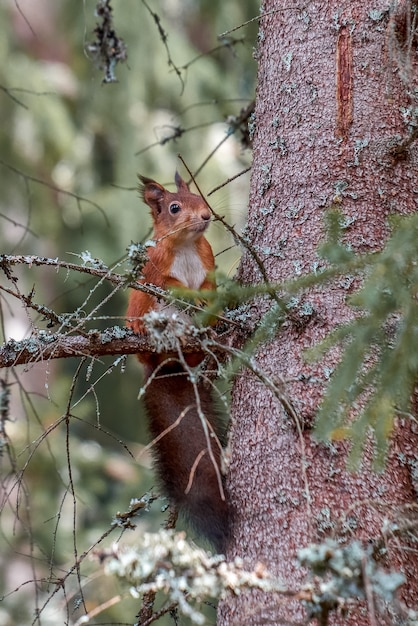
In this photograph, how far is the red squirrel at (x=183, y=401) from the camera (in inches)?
92.0

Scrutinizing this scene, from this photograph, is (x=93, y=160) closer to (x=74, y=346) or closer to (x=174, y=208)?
(x=174, y=208)

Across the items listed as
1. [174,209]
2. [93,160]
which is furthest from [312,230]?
[93,160]

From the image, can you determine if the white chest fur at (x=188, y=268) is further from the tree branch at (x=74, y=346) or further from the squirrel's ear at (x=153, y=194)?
the tree branch at (x=74, y=346)

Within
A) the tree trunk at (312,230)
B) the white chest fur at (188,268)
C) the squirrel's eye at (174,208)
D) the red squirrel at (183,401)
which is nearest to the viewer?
the tree trunk at (312,230)

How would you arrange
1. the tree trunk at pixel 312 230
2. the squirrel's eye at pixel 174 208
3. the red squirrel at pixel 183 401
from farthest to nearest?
the squirrel's eye at pixel 174 208, the red squirrel at pixel 183 401, the tree trunk at pixel 312 230

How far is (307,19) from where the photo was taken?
2.68 meters

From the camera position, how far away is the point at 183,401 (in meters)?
2.79

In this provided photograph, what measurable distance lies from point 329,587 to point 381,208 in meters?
1.12

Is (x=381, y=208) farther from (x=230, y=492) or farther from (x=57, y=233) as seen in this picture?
(x=57, y=233)

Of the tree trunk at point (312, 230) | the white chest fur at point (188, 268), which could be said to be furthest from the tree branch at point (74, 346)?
the white chest fur at point (188, 268)

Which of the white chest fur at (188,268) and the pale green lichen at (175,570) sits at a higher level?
the white chest fur at (188,268)

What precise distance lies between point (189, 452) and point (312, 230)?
698mm

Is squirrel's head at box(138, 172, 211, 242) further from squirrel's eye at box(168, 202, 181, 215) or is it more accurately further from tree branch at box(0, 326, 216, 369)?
tree branch at box(0, 326, 216, 369)

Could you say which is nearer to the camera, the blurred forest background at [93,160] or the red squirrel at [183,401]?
the red squirrel at [183,401]
